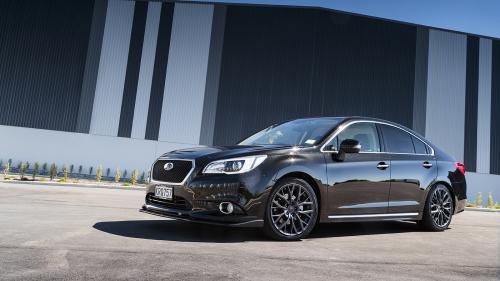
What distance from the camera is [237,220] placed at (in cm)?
461

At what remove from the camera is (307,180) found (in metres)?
5.16

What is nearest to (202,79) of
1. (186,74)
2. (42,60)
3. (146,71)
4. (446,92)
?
(186,74)

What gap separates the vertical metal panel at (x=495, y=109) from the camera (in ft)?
92.6

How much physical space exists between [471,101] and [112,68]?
2284cm

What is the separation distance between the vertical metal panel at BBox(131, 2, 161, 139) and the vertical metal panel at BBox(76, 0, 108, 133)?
2.59 metres

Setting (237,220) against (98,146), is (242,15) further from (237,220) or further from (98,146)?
(237,220)

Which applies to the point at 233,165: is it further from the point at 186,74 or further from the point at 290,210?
the point at 186,74

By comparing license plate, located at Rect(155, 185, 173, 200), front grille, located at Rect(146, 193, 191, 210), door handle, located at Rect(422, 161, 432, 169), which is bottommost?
front grille, located at Rect(146, 193, 191, 210)

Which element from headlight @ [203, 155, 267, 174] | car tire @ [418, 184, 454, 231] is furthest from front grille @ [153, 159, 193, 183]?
car tire @ [418, 184, 454, 231]

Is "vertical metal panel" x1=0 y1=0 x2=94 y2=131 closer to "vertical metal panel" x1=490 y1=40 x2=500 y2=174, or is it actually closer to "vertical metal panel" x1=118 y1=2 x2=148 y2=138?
"vertical metal panel" x1=118 y1=2 x2=148 y2=138

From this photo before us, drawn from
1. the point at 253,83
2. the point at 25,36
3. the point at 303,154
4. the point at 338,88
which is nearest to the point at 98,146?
the point at 25,36

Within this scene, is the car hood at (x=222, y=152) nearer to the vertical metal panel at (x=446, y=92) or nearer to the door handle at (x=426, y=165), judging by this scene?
the door handle at (x=426, y=165)

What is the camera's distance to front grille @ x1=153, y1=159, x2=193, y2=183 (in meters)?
4.91

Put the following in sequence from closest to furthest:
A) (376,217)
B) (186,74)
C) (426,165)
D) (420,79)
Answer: (376,217)
(426,165)
(186,74)
(420,79)
